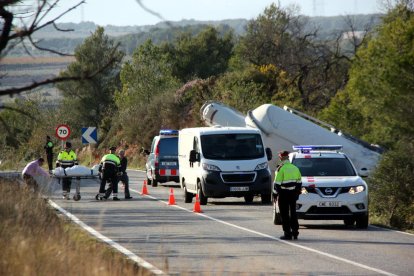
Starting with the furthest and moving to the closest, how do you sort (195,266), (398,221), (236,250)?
(398,221) < (236,250) < (195,266)

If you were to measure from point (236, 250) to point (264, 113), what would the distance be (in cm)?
2077

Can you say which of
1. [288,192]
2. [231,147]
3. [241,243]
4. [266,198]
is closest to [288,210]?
[288,192]

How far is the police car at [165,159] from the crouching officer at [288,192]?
76.7 feet

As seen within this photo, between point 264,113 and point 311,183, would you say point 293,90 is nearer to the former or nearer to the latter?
point 264,113

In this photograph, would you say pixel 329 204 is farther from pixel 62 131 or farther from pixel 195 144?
pixel 62 131

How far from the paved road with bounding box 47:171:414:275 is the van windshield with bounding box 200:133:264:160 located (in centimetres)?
183

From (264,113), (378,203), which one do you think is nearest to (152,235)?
(378,203)

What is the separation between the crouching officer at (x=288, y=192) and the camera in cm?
2130

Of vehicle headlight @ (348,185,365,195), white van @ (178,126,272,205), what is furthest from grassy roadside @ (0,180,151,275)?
white van @ (178,126,272,205)

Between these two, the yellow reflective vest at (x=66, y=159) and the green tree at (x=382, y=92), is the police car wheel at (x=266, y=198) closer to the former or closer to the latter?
the yellow reflective vest at (x=66, y=159)

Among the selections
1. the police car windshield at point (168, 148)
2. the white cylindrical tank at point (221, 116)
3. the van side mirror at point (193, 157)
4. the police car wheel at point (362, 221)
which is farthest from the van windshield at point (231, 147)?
the police car windshield at point (168, 148)

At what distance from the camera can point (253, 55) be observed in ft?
336

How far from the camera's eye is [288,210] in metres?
21.4

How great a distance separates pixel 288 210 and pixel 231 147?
1221 cm
